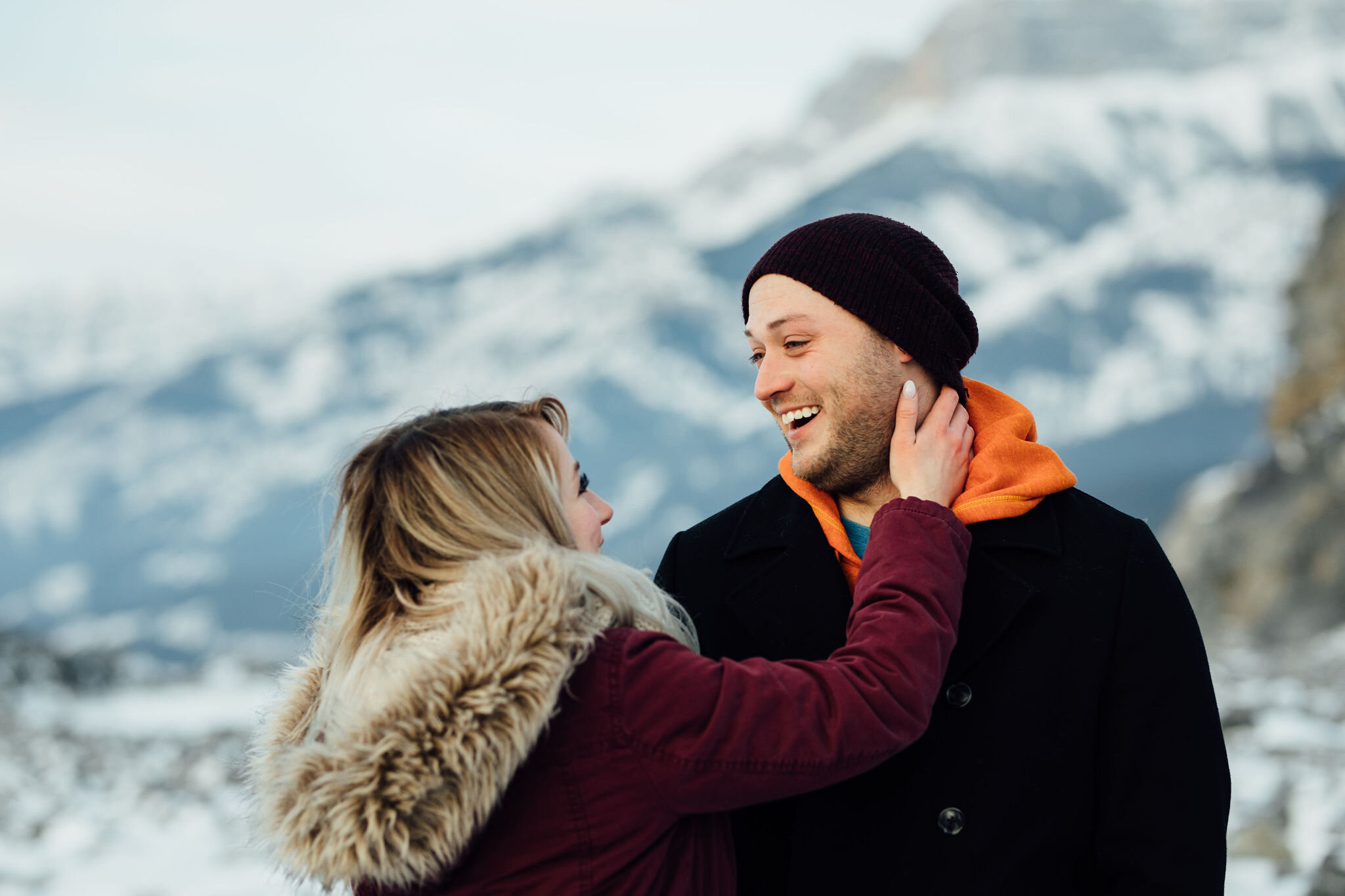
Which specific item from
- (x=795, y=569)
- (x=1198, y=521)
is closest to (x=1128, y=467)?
(x=1198, y=521)

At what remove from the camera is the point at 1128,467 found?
104 metres

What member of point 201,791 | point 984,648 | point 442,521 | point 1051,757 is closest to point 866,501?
point 984,648

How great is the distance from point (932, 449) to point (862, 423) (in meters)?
0.18

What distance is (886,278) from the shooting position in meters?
2.33

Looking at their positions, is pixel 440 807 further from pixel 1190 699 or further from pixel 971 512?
pixel 1190 699

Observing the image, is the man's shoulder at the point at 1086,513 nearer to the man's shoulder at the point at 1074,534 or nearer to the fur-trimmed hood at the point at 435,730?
the man's shoulder at the point at 1074,534

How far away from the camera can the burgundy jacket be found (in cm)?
167

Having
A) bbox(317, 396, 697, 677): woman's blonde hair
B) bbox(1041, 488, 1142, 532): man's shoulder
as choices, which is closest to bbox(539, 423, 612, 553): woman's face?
bbox(317, 396, 697, 677): woman's blonde hair

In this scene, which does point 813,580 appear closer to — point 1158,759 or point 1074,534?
point 1074,534

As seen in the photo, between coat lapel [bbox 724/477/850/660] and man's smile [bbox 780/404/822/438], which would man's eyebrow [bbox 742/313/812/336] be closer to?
man's smile [bbox 780/404/822/438]

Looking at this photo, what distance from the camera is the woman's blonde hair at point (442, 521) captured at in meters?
1.78

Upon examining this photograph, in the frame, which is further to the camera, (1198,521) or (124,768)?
(1198,521)

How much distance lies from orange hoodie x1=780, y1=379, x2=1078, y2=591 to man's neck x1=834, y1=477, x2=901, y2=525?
0.08ft

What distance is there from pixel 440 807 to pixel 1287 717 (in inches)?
408
